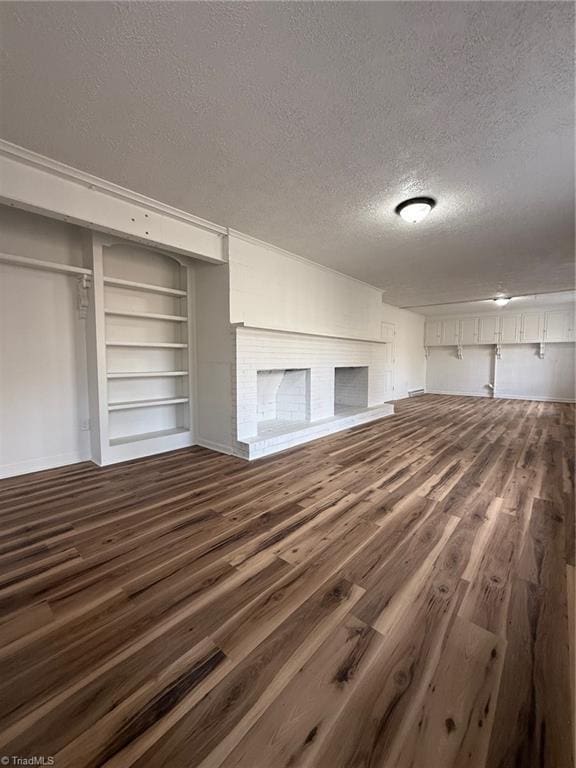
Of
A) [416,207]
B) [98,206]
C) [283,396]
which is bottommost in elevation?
[283,396]

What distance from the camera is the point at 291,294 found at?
15.0ft

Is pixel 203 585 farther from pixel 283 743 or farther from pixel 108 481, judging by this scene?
pixel 108 481

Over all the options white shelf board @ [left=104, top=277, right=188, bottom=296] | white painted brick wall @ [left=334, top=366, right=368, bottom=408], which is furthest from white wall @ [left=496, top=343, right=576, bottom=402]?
white shelf board @ [left=104, top=277, right=188, bottom=296]

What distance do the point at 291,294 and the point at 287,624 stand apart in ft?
13.0

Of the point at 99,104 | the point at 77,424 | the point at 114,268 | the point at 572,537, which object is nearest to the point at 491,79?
the point at 99,104

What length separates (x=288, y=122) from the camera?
2043mm

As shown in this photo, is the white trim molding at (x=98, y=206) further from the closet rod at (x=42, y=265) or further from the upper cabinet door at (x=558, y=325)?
the upper cabinet door at (x=558, y=325)

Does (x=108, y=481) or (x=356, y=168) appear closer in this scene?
(x=356, y=168)

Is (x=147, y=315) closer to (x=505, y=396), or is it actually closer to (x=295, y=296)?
(x=295, y=296)

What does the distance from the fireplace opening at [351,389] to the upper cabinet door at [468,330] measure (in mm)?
5216

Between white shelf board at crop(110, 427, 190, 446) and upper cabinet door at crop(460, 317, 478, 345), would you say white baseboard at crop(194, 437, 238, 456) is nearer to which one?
white shelf board at crop(110, 427, 190, 446)

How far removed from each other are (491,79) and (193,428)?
4171mm

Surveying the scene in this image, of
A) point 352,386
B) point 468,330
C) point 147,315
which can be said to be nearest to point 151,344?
point 147,315

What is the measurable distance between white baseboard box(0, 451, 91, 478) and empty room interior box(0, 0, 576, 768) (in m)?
0.02
